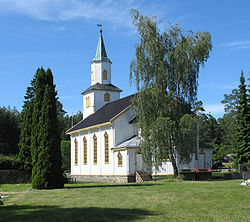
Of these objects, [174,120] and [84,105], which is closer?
[174,120]

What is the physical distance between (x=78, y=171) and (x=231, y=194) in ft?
95.4

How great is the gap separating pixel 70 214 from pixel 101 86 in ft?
113

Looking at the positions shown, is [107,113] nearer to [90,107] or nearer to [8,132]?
[90,107]

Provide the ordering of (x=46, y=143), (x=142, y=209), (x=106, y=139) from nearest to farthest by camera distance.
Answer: (x=142, y=209), (x=46, y=143), (x=106, y=139)

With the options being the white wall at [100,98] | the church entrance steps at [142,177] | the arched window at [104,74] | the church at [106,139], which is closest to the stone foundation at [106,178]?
the church at [106,139]

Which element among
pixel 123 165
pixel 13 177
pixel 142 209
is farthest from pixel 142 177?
pixel 142 209

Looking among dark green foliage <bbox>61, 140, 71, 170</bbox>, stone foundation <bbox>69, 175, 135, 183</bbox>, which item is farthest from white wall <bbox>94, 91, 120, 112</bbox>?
dark green foliage <bbox>61, 140, 71, 170</bbox>

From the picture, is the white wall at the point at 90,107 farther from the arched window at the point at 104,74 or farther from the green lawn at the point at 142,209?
the green lawn at the point at 142,209

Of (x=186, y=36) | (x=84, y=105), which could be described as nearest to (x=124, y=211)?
(x=186, y=36)

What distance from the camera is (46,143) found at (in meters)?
25.2

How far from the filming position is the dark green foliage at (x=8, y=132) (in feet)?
212

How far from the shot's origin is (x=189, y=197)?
17172 millimetres

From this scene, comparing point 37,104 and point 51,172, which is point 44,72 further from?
point 51,172

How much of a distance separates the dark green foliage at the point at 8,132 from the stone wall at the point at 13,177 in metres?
29.6
